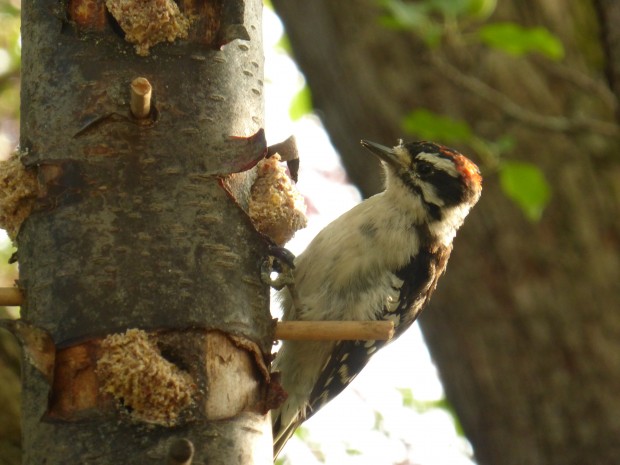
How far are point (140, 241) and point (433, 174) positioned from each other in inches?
110

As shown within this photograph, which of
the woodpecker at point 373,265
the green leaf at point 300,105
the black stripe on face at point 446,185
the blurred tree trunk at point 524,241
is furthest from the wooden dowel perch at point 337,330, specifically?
the green leaf at point 300,105

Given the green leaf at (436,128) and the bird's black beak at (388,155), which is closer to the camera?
the green leaf at (436,128)

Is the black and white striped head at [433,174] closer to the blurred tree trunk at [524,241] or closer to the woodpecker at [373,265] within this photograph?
the woodpecker at [373,265]

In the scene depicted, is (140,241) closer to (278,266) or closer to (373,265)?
(278,266)

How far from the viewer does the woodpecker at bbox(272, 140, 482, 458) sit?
4.62m

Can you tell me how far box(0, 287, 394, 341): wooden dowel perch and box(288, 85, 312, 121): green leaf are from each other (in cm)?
443

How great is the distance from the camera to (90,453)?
2312 mm

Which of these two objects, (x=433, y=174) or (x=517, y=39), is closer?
(x=517, y=39)

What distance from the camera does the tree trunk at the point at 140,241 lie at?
2379mm

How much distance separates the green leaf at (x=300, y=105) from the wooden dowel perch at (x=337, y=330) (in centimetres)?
443

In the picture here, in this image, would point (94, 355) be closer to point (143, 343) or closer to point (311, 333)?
point (143, 343)

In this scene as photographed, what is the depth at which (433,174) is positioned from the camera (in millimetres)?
5117

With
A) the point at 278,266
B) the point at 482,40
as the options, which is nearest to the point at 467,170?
the point at 482,40

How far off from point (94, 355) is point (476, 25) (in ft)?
13.9
